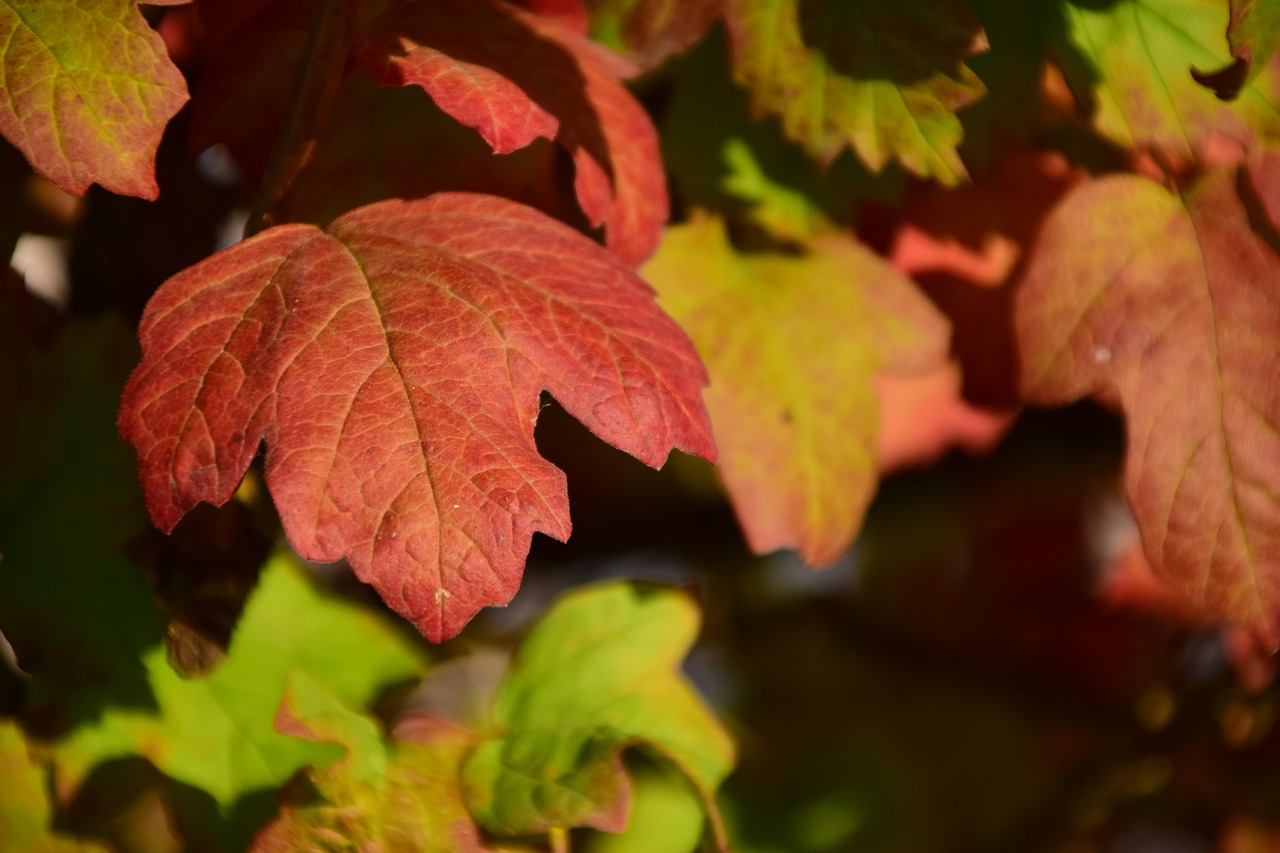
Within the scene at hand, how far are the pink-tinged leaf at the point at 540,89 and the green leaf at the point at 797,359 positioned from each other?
11 cm

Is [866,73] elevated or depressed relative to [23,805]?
elevated

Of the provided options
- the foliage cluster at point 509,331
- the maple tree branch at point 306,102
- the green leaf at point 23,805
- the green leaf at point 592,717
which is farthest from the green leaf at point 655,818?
the maple tree branch at point 306,102

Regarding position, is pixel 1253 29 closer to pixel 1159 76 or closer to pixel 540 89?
pixel 1159 76

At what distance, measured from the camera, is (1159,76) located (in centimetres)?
71

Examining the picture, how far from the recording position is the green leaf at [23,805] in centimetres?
66

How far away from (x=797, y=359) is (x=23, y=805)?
52 centimetres

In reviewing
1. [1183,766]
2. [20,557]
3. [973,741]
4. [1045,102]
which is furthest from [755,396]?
[973,741]

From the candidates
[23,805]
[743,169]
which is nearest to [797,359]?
[743,169]

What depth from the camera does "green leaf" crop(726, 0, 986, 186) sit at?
0.63m

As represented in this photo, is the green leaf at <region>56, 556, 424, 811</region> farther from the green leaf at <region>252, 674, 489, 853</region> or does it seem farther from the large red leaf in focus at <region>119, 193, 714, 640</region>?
the large red leaf in focus at <region>119, 193, 714, 640</region>

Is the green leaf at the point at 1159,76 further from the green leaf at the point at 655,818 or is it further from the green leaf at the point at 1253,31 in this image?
the green leaf at the point at 655,818

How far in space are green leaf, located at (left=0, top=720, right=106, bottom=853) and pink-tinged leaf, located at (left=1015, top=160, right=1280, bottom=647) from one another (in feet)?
Result: 1.99

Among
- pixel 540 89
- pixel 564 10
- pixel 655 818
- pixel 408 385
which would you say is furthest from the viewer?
pixel 655 818

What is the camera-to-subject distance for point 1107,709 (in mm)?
1230
